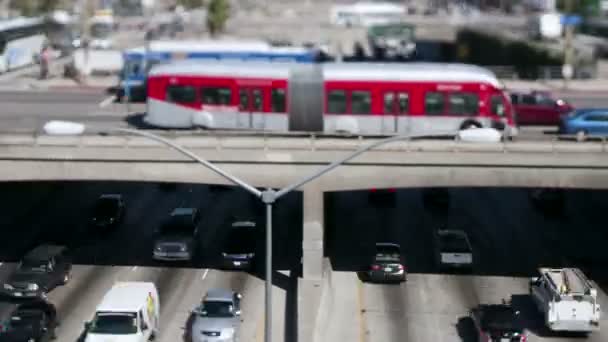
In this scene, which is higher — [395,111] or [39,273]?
[395,111]

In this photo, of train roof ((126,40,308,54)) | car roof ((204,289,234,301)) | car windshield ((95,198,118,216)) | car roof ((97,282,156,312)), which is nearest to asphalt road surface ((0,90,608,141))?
car windshield ((95,198,118,216))

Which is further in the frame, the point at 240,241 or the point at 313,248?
the point at 240,241

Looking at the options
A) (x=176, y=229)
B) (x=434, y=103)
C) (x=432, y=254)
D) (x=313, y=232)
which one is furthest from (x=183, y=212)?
(x=434, y=103)

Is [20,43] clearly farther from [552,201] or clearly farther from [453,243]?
[453,243]

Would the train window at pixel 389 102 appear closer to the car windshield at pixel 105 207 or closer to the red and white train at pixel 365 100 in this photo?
the red and white train at pixel 365 100

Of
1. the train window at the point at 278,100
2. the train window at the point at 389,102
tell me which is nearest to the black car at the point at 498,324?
the train window at the point at 389,102
